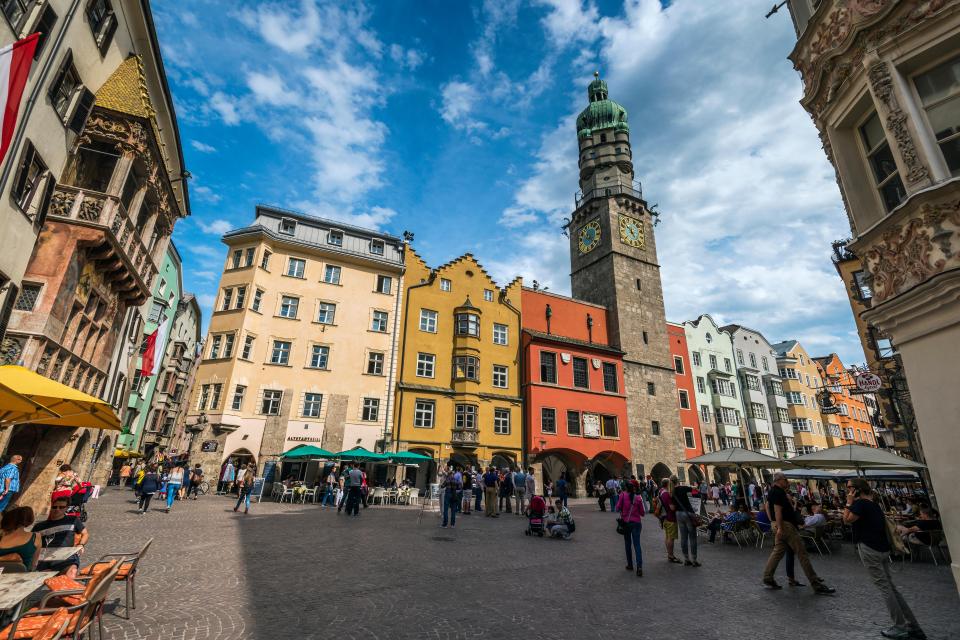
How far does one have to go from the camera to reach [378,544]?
1084cm

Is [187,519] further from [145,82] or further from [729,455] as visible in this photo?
[729,455]

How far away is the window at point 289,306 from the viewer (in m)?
28.7

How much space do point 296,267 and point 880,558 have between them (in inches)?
1216

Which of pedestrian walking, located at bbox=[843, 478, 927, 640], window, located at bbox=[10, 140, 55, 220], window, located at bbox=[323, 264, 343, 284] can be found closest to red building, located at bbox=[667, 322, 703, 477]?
window, located at bbox=[323, 264, 343, 284]

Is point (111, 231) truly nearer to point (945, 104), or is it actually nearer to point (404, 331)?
point (404, 331)

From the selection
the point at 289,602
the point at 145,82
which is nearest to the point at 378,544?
the point at 289,602

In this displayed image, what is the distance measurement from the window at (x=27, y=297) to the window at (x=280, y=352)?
1524 cm

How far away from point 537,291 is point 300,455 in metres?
22.1

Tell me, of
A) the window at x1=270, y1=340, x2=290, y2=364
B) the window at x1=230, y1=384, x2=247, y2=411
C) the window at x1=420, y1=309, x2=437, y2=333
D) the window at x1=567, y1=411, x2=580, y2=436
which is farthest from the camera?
the window at x1=567, y1=411, x2=580, y2=436

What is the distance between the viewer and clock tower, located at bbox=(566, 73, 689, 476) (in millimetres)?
36250

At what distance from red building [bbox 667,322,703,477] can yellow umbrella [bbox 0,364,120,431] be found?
39148 millimetres

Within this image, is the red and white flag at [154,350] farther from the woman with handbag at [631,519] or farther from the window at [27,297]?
the woman with handbag at [631,519]

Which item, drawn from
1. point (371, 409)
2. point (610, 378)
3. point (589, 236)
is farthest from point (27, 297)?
point (589, 236)

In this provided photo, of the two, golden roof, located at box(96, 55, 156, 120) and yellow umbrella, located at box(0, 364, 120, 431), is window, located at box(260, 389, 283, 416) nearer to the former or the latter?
golden roof, located at box(96, 55, 156, 120)
